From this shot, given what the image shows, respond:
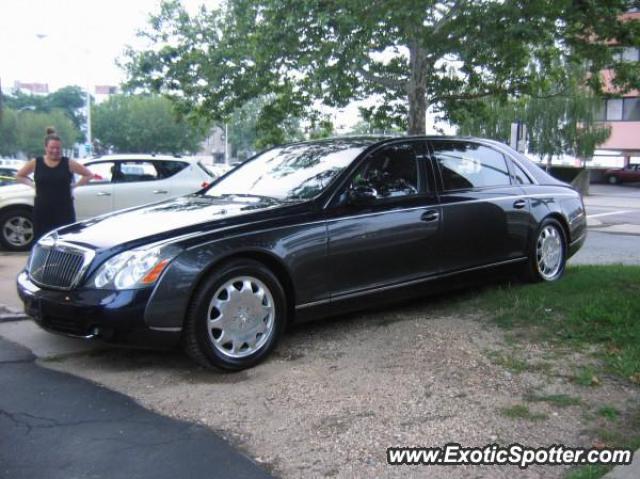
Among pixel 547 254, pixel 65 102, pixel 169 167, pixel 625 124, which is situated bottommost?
pixel 547 254

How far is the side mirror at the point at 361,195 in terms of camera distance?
492 cm

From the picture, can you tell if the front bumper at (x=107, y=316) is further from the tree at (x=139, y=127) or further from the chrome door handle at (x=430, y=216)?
the tree at (x=139, y=127)

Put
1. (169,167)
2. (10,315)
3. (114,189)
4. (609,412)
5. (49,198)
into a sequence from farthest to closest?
(169,167) < (114,189) < (49,198) < (10,315) < (609,412)

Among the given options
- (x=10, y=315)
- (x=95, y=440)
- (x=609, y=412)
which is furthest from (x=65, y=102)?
(x=609, y=412)

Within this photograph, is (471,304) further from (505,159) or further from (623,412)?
(623,412)

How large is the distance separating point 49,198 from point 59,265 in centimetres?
241

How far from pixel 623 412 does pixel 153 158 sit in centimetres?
871

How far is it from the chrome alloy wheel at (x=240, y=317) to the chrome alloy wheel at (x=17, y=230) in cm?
681

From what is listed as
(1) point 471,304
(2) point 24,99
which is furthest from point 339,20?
(2) point 24,99

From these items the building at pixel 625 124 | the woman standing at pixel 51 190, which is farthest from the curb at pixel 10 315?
the building at pixel 625 124

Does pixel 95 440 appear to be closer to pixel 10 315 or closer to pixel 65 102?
pixel 10 315

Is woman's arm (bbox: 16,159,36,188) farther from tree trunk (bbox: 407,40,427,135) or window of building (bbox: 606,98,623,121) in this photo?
window of building (bbox: 606,98,623,121)

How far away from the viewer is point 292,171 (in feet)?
17.8

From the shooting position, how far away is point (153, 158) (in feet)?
35.2
